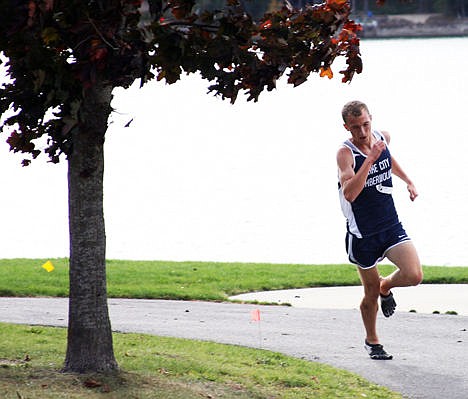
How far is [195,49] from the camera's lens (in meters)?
6.13

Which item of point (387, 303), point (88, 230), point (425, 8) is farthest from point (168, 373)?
point (425, 8)

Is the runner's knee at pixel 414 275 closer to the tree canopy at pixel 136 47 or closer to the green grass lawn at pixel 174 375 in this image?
the green grass lawn at pixel 174 375

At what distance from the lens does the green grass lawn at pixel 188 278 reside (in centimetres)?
1166

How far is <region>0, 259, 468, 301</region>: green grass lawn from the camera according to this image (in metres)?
11.7

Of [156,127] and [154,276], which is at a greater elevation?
[156,127]

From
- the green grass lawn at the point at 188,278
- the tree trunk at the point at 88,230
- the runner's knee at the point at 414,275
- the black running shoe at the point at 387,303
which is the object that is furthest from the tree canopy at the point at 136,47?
the green grass lawn at the point at 188,278

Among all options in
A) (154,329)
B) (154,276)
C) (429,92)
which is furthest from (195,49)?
(429,92)

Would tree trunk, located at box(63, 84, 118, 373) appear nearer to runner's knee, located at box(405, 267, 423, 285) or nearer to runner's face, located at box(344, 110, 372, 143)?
runner's face, located at box(344, 110, 372, 143)

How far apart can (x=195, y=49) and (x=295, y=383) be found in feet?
7.56

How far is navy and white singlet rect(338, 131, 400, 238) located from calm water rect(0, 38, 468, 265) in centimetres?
183

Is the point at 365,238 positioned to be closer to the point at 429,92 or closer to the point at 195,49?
the point at 195,49

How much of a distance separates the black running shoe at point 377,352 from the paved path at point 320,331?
6 cm

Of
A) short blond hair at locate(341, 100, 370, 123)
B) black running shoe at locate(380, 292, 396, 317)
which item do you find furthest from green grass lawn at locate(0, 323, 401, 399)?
short blond hair at locate(341, 100, 370, 123)

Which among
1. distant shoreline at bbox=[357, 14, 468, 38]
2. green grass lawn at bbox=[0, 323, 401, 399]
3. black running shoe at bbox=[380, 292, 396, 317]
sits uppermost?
distant shoreline at bbox=[357, 14, 468, 38]
